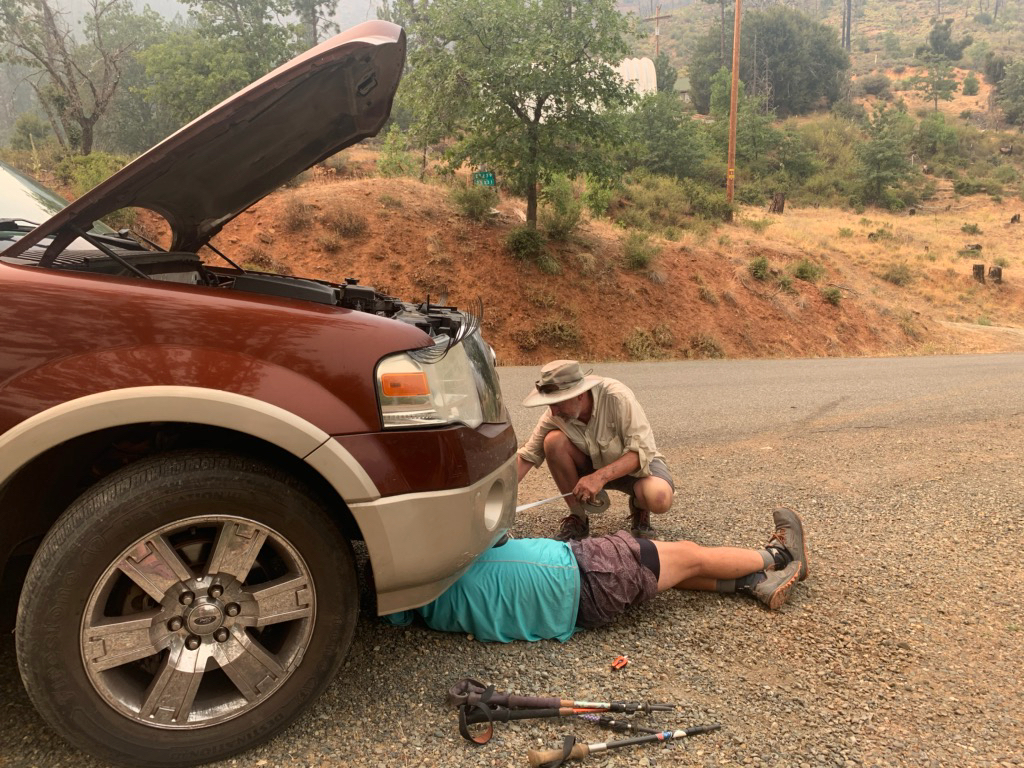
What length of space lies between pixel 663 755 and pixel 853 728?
26.2 inches

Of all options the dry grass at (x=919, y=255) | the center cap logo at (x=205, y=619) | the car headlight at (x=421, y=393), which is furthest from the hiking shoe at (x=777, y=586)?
the dry grass at (x=919, y=255)

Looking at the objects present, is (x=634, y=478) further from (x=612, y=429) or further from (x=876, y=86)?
(x=876, y=86)

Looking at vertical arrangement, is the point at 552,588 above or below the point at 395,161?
below

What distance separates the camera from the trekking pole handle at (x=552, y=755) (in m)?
2.20

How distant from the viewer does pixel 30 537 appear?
2279 mm

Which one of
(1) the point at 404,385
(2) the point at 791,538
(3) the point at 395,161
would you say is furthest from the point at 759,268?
(1) the point at 404,385

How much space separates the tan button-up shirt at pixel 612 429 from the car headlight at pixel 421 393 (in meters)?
1.66

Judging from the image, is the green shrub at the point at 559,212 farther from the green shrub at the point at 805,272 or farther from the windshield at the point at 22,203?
the windshield at the point at 22,203

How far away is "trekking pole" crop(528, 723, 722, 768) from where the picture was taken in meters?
2.20

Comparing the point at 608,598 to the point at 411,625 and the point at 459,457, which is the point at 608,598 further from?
the point at 459,457

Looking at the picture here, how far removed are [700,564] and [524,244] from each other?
15407 millimetres

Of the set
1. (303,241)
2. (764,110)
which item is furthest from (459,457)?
(764,110)

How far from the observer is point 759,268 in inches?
875

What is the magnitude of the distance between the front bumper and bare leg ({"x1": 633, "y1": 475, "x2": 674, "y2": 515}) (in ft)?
5.56
